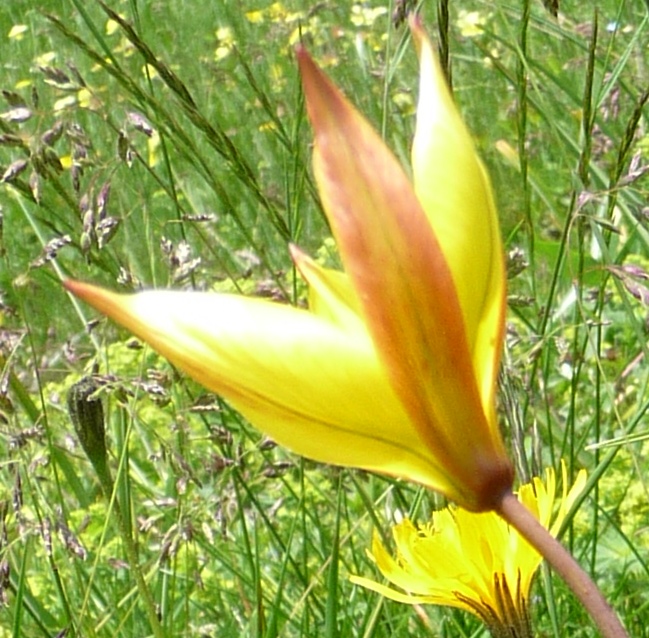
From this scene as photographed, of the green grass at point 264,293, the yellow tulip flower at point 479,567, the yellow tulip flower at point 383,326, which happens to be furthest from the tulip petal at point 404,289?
the green grass at point 264,293

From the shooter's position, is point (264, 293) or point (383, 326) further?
point (264, 293)

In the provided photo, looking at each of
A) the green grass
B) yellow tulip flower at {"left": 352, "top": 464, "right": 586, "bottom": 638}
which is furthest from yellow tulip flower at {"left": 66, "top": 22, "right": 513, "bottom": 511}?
the green grass

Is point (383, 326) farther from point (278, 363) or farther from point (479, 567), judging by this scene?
point (479, 567)

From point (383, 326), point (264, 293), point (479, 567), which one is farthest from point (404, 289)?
point (264, 293)

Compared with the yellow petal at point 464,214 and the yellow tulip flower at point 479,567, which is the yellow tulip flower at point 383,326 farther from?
the yellow tulip flower at point 479,567

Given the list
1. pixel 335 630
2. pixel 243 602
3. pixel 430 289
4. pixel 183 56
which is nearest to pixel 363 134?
pixel 430 289

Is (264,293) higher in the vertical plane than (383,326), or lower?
higher
